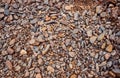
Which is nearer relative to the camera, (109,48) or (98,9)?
(109,48)

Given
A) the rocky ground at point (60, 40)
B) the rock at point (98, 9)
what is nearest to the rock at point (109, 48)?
the rocky ground at point (60, 40)

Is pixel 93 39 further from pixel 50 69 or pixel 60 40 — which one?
pixel 50 69

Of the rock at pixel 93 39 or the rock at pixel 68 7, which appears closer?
the rock at pixel 93 39

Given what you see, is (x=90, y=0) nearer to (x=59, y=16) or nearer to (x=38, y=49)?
(x=59, y=16)

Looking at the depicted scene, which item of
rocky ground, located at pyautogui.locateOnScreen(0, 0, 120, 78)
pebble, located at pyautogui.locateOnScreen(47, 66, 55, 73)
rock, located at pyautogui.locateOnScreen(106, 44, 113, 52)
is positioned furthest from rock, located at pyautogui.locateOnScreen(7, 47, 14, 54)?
rock, located at pyautogui.locateOnScreen(106, 44, 113, 52)

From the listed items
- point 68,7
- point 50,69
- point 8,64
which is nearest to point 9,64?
point 8,64

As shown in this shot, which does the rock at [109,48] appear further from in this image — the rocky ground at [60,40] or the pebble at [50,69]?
the pebble at [50,69]

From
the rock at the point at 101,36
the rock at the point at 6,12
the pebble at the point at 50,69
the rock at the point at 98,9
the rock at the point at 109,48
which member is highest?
the rock at the point at 98,9

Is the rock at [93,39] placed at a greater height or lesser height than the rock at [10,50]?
greater
